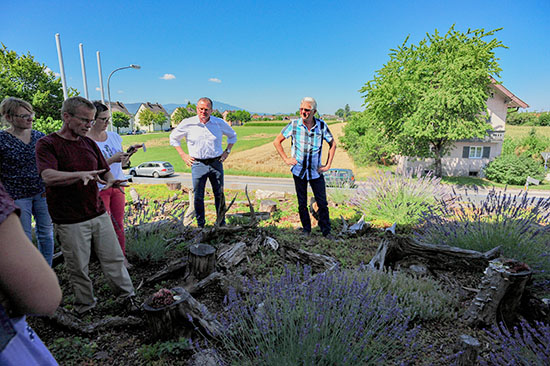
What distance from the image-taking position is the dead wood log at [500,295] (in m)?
2.37

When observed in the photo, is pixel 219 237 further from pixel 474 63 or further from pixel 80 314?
pixel 474 63

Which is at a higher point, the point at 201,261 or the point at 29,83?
the point at 29,83

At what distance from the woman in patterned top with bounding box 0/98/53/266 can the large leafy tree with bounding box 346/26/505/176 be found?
1912 centimetres

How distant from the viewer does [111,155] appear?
11.0 ft

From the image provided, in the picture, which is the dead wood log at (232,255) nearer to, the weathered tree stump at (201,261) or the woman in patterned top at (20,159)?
the weathered tree stump at (201,261)

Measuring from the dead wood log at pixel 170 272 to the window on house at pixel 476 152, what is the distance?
28.4m

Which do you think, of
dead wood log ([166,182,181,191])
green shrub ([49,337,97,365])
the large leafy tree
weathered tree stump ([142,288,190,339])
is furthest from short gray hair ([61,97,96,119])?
the large leafy tree

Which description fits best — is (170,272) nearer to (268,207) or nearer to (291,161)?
(291,161)

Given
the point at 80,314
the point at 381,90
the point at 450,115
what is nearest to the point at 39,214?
the point at 80,314

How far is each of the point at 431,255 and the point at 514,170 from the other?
79.0 feet

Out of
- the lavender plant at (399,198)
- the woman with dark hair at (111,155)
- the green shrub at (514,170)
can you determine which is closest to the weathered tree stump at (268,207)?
the lavender plant at (399,198)

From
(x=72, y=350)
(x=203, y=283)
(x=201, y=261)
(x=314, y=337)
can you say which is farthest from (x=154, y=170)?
(x=314, y=337)

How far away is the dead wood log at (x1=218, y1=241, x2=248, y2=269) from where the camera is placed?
11.3ft

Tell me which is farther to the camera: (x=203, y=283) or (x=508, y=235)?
(x=508, y=235)
